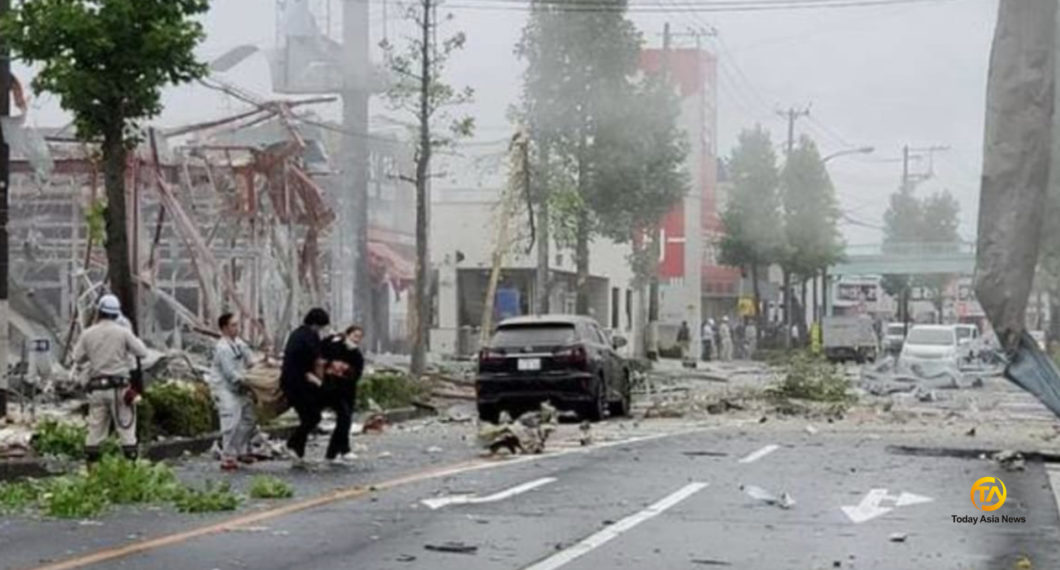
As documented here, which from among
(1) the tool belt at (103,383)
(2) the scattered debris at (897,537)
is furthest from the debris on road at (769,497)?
(1) the tool belt at (103,383)

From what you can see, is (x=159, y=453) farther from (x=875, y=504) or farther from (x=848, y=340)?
(x=848, y=340)

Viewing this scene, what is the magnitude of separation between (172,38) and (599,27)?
97.4ft

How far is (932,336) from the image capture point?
45.5 m

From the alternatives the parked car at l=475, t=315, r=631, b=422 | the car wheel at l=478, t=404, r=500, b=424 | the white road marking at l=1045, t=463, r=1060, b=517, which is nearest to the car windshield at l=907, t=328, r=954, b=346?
the parked car at l=475, t=315, r=631, b=422

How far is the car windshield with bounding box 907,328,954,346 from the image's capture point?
4503 cm

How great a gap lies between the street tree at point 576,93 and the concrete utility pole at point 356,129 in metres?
5.01

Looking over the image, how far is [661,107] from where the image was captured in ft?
164

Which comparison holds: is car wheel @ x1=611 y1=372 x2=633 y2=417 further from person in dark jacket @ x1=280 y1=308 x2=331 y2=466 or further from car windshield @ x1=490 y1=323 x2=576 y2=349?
person in dark jacket @ x1=280 y1=308 x2=331 y2=466

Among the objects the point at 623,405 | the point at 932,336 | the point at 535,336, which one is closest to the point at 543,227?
the point at 932,336

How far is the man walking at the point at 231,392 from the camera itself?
17875 mm

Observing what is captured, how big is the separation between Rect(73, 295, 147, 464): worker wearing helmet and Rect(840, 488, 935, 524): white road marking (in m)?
6.53

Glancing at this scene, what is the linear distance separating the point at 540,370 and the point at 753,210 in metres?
51.7

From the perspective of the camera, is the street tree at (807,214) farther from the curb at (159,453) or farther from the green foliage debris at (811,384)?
the curb at (159,453)

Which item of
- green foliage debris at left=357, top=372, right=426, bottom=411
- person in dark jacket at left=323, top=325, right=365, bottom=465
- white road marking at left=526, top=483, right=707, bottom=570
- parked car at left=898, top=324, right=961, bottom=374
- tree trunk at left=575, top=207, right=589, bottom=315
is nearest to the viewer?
white road marking at left=526, top=483, right=707, bottom=570
